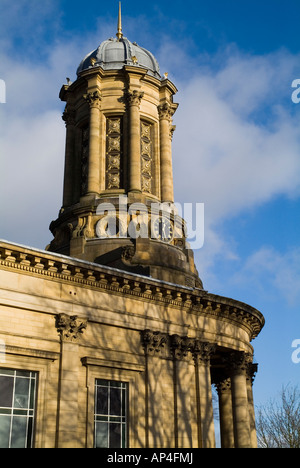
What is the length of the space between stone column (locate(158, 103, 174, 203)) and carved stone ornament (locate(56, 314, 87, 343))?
13.8 meters

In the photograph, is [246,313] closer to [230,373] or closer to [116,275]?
[230,373]

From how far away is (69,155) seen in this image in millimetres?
35281

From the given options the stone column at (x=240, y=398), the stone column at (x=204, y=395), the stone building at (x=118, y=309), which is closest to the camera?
the stone building at (x=118, y=309)

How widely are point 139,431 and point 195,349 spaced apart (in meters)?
5.20

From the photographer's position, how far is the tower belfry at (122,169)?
29.5m

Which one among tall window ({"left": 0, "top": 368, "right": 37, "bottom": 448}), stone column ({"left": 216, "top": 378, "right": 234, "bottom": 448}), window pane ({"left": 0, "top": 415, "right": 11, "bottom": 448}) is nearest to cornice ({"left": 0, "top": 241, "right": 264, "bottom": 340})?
tall window ({"left": 0, "top": 368, "right": 37, "bottom": 448})

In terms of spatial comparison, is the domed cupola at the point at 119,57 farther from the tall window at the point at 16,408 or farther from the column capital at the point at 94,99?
the tall window at the point at 16,408

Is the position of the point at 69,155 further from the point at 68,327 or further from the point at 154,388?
the point at 154,388

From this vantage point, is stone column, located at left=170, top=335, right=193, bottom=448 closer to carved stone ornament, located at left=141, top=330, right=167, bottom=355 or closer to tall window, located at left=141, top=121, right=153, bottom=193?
carved stone ornament, located at left=141, top=330, right=167, bottom=355

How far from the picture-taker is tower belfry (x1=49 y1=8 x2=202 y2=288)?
29.5 metres

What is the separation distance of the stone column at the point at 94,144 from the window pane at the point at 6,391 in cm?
1453

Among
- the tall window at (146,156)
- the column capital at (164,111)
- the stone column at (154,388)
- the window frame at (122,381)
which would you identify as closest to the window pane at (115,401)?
the window frame at (122,381)

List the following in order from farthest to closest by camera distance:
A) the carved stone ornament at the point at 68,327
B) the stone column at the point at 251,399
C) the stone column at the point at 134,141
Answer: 1. the stone column at the point at 134,141
2. the stone column at the point at 251,399
3. the carved stone ornament at the point at 68,327

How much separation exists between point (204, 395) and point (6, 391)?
1030 cm
